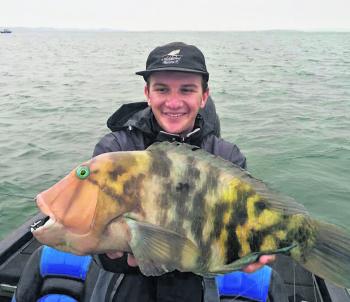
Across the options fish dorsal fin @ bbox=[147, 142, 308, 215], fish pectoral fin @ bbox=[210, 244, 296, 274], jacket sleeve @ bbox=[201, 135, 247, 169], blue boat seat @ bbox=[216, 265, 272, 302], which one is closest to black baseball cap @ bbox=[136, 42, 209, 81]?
jacket sleeve @ bbox=[201, 135, 247, 169]

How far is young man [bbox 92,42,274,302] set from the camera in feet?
10.9

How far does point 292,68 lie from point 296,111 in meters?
16.7

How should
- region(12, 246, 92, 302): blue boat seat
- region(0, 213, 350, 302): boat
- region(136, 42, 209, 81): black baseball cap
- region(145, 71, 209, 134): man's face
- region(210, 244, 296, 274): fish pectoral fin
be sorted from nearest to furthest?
region(210, 244, 296, 274): fish pectoral fin, region(136, 42, 209, 81): black baseball cap, region(145, 71, 209, 134): man's face, region(12, 246, 92, 302): blue boat seat, region(0, 213, 350, 302): boat

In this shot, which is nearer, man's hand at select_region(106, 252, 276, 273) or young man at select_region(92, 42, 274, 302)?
man's hand at select_region(106, 252, 276, 273)

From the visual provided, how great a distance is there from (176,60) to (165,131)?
631 millimetres

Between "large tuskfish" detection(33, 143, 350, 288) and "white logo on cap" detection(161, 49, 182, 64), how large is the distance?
996mm

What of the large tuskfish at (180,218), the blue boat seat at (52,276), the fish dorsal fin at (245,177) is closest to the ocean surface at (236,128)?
the fish dorsal fin at (245,177)

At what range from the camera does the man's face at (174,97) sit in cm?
359

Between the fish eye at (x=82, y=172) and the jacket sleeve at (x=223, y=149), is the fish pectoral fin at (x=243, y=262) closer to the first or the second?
the fish eye at (x=82, y=172)

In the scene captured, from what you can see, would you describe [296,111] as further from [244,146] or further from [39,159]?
[39,159]

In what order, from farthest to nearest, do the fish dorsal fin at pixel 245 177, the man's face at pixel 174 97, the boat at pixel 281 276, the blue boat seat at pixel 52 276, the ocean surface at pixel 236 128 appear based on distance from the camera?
the ocean surface at pixel 236 128, the boat at pixel 281 276, the blue boat seat at pixel 52 276, the man's face at pixel 174 97, the fish dorsal fin at pixel 245 177

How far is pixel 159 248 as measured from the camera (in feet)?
8.25

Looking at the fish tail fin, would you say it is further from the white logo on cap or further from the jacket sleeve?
the white logo on cap

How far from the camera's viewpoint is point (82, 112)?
1789 centimetres
